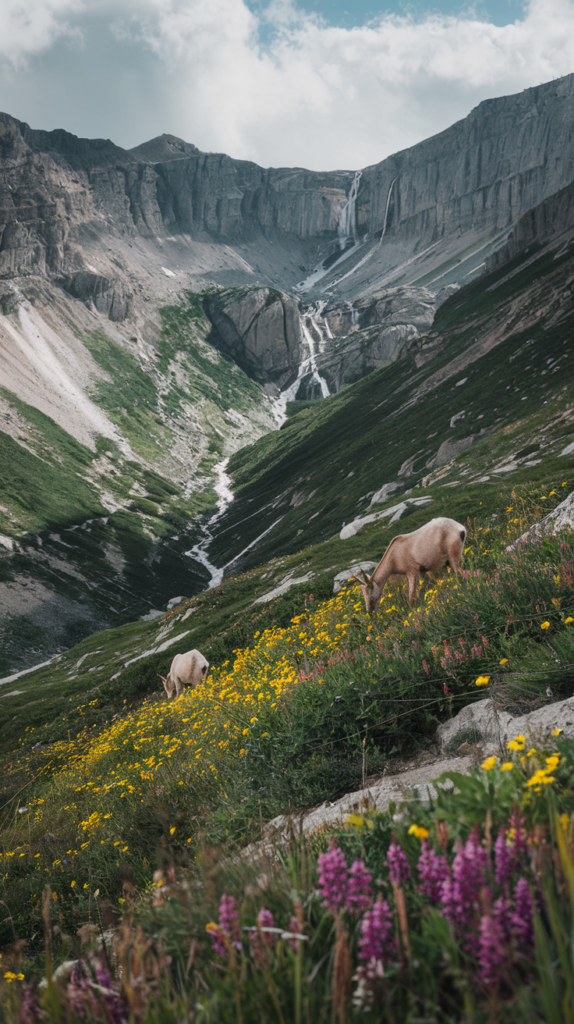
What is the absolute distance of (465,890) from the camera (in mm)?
2068

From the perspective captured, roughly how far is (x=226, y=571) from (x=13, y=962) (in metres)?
86.9

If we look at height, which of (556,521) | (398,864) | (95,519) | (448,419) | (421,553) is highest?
(95,519)

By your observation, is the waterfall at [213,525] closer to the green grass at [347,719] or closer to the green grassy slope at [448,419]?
the green grassy slope at [448,419]

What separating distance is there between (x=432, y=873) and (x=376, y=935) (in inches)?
14.1

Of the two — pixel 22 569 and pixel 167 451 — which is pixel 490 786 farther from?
Answer: pixel 167 451

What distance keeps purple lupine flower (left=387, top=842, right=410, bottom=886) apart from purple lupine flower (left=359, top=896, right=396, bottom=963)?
0.34 m

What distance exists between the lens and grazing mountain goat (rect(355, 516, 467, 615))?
12.9 metres

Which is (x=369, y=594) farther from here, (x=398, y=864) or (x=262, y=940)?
(x=262, y=940)

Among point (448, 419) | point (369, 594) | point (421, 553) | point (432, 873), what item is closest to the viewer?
point (432, 873)

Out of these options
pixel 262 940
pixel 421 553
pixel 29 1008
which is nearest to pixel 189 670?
pixel 421 553

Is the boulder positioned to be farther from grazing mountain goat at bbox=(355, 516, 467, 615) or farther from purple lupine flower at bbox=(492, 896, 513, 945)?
purple lupine flower at bbox=(492, 896, 513, 945)

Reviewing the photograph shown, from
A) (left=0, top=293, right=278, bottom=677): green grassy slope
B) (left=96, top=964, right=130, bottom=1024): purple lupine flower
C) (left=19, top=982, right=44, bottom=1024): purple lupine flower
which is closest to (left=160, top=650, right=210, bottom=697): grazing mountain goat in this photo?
(left=19, top=982, right=44, bottom=1024): purple lupine flower

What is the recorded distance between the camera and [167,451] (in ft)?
562

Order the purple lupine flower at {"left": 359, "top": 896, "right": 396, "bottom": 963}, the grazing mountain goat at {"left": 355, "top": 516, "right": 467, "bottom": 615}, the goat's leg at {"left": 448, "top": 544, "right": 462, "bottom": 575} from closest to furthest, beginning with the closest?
the purple lupine flower at {"left": 359, "top": 896, "right": 396, "bottom": 963} → the goat's leg at {"left": 448, "top": 544, "right": 462, "bottom": 575} → the grazing mountain goat at {"left": 355, "top": 516, "right": 467, "bottom": 615}
